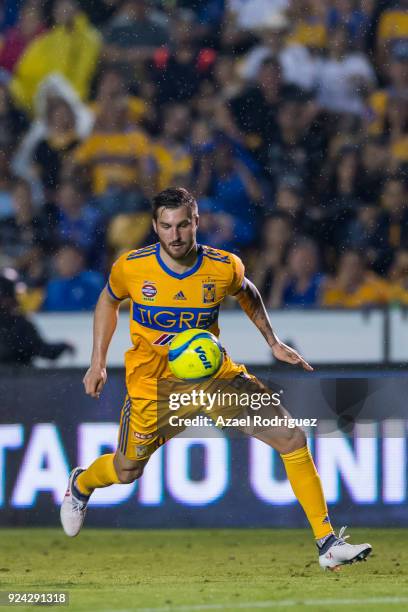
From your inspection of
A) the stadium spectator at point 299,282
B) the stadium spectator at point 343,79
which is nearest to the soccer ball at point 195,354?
the stadium spectator at point 299,282

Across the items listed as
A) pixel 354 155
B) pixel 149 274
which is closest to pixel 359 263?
pixel 354 155

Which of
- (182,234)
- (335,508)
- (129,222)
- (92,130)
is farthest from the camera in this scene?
(92,130)

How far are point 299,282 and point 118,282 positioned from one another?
3179 mm

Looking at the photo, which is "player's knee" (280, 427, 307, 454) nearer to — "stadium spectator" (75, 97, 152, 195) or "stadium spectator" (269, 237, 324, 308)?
"stadium spectator" (269, 237, 324, 308)

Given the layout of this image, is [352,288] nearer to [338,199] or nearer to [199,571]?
[338,199]

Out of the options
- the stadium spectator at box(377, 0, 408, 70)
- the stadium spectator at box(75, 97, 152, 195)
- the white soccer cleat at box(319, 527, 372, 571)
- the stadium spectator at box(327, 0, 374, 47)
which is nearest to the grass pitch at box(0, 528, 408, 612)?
the white soccer cleat at box(319, 527, 372, 571)

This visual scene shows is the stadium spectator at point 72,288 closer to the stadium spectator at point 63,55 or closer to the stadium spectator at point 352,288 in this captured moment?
the stadium spectator at point 352,288

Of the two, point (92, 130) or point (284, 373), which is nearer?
point (284, 373)

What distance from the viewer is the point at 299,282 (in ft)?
30.0

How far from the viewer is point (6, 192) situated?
1084 cm

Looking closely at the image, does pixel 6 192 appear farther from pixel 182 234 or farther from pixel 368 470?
pixel 182 234

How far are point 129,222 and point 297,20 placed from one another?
249cm

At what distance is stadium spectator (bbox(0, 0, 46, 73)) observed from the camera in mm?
11375

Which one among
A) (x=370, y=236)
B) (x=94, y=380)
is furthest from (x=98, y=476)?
(x=370, y=236)
